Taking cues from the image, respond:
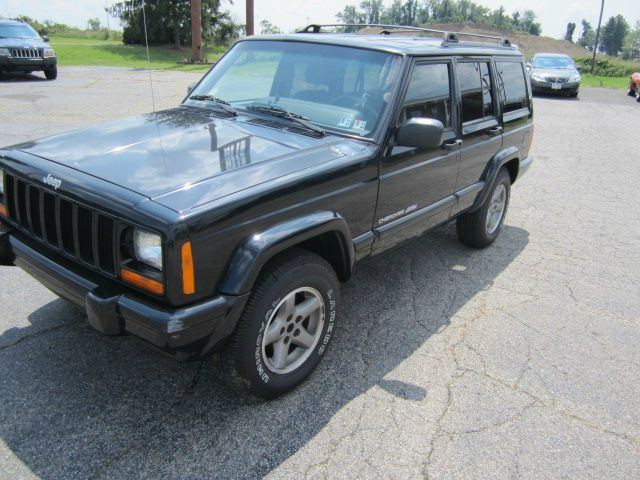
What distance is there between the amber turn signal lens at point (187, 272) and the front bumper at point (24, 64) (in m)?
15.7

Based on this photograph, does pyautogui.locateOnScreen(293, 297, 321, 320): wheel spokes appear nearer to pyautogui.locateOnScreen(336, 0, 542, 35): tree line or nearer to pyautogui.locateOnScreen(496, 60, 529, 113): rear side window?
pyautogui.locateOnScreen(496, 60, 529, 113): rear side window

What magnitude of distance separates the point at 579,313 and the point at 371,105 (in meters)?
2.31

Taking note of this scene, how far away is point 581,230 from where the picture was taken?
5844 millimetres

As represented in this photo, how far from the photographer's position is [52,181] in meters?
2.54

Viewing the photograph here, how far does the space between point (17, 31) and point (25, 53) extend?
1.21 meters

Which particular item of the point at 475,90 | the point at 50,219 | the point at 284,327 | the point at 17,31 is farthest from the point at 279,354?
the point at 17,31

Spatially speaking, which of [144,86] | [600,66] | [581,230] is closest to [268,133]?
[581,230]

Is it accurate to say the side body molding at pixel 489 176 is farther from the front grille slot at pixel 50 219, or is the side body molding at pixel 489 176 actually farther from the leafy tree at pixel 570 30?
the leafy tree at pixel 570 30

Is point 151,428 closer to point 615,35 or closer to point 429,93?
point 429,93

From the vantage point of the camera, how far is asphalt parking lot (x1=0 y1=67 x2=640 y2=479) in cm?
247

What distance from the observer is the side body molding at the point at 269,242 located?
2.36m

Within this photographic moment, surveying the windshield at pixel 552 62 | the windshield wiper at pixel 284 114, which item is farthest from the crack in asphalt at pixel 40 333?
the windshield at pixel 552 62

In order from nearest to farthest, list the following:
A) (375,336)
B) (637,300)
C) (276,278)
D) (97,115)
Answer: (276,278)
(375,336)
(637,300)
(97,115)

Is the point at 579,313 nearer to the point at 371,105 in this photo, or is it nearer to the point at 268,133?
the point at 371,105
